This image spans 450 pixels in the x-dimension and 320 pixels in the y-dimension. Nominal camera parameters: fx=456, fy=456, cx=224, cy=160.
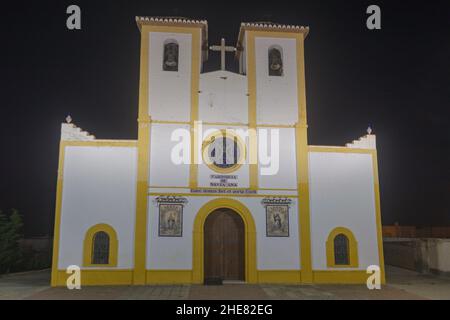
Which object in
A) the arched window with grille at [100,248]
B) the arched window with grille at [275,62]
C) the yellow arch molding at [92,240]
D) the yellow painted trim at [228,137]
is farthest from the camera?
the arched window with grille at [275,62]

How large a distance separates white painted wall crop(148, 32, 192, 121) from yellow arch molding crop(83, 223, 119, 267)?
4.53 metres

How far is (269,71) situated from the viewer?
18.6 metres

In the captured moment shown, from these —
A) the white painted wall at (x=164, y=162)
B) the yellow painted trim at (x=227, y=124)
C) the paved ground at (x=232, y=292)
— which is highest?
the yellow painted trim at (x=227, y=124)

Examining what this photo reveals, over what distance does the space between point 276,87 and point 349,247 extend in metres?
6.87

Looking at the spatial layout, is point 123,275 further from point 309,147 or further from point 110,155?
point 309,147

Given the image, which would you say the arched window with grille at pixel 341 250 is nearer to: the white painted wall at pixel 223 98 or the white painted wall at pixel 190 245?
the white painted wall at pixel 190 245

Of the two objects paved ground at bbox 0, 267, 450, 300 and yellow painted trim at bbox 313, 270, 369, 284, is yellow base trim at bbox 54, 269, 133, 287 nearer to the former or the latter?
paved ground at bbox 0, 267, 450, 300

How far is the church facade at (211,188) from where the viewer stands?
16.6 metres

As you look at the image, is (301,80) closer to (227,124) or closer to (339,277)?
(227,124)

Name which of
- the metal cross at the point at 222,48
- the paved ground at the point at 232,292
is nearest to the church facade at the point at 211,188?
the metal cross at the point at 222,48

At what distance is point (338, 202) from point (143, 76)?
9.06 m

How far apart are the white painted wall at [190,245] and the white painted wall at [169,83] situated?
133 inches

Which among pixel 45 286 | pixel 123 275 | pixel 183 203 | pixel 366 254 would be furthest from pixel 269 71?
pixel 45 286

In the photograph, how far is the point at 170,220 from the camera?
16828 mm
